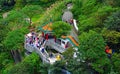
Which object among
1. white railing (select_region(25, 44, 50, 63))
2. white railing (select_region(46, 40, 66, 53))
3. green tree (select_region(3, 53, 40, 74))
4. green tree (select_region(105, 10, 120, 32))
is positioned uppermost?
green tree (select_region(105, 10, 120, 32))

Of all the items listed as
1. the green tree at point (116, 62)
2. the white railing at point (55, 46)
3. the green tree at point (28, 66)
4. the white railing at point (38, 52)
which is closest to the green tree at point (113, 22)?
the green tree at point (116, 62)

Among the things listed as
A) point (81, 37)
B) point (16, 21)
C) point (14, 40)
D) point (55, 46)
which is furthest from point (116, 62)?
point (16, 21)

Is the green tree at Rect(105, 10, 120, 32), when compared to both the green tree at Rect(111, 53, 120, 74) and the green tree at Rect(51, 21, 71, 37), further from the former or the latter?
the green tree at Rect(51, 21, 71, 37)

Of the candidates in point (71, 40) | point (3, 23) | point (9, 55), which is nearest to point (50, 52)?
point (71, 40)

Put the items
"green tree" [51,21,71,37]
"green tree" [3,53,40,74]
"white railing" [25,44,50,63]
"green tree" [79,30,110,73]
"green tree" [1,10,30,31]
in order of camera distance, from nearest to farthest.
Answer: "green tree" [79,30,110,73] < "white railing" [25,44,50,63] < "green tree" [3,53,40,74] < "green tree" [51,21,71,37] < "green tree" [1,10,30,31]

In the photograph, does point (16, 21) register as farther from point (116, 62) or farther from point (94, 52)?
point (116, 62)

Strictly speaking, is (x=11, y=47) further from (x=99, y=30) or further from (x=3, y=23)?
(x=99, y=30)

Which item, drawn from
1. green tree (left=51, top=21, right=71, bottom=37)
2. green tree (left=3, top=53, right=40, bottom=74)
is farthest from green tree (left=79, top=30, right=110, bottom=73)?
green tree (left=3, top=53, right=40, bottom=74)
